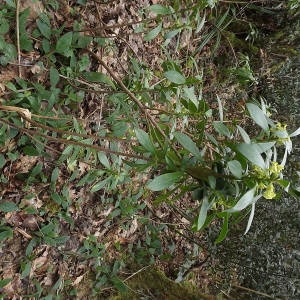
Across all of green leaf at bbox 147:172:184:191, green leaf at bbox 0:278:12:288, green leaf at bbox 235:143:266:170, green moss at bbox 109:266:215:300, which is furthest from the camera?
green moss at bbox 109:266:215:300

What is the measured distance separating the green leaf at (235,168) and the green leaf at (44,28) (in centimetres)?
125

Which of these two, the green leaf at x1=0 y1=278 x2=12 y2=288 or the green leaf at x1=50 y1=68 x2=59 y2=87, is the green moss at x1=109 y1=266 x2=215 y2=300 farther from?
the green leaf at x1=50 y1=68 x2=59 y2=87

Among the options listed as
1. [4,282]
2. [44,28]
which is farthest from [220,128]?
[4,282]

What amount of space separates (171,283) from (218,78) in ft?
6.06

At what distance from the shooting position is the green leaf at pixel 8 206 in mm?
1858

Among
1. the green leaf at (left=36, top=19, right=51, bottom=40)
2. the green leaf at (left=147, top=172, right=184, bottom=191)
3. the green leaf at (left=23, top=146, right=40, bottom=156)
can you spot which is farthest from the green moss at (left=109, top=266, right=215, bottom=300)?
the green leaf at (left=36, top=19, right=51, bottom=40)

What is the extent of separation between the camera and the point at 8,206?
188 cm

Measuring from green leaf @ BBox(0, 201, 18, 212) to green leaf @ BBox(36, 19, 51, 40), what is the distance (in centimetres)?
83

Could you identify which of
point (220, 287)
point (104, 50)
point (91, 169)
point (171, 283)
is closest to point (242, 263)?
point (220, 287)

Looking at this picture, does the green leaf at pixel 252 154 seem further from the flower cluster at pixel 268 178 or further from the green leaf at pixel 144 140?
the green leaf at pixel 144 140

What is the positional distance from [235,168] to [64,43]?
47.4 inches

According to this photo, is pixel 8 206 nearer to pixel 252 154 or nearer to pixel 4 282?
pixel 4 282

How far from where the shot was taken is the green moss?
2689mm

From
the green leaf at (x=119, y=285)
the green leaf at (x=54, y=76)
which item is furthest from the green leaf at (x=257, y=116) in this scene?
the green leaf at (x=119, y=285)
